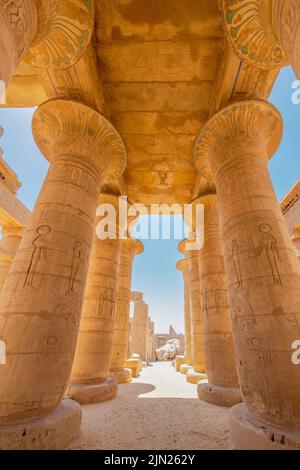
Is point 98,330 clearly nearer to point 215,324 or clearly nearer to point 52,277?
point 215,324

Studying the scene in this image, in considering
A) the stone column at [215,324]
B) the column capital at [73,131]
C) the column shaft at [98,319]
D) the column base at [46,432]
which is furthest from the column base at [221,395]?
the column capital at [73,131]

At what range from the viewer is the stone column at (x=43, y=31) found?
242 cm

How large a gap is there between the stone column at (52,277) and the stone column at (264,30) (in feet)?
9.98

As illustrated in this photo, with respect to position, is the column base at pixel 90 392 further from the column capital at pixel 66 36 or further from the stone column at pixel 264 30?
the column capital at pixel 66 36

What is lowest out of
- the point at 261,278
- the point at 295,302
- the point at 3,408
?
the point at 3,408

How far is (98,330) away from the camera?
247 inches

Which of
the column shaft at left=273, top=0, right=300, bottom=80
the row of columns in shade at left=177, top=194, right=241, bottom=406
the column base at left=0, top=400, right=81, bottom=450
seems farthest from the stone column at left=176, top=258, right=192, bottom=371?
the column shaft at left=273, top=0, right=300, bottom=80

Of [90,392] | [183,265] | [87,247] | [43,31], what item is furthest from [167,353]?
[43,31]

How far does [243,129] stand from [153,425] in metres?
6.00

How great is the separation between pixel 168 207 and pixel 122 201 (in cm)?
296

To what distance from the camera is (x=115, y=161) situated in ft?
20.1

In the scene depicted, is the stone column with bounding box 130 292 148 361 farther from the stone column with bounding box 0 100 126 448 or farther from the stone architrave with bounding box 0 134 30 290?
the stone column with bounding box 0 100 126 448
